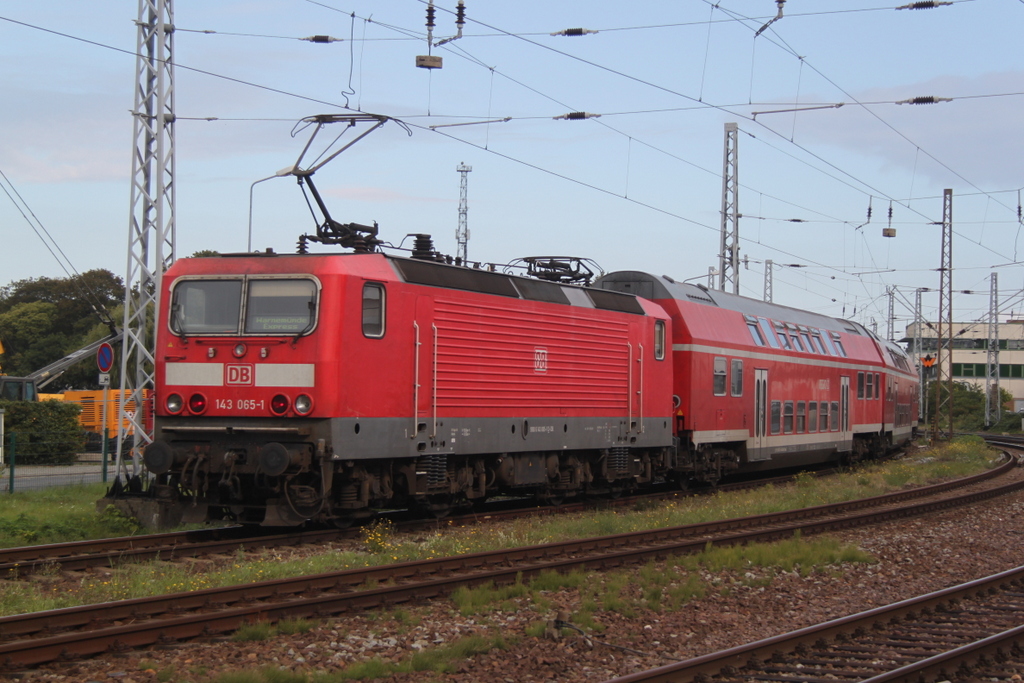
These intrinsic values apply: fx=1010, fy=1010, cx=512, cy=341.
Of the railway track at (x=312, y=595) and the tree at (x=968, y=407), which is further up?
the tree at (x=968, y=407)

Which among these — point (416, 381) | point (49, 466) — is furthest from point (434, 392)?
point (49, 466)

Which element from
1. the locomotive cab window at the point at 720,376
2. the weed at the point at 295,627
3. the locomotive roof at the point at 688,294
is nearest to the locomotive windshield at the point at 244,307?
the weed at the point at 295,627

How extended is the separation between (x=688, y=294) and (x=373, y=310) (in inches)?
381

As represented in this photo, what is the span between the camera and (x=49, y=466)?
23141mm

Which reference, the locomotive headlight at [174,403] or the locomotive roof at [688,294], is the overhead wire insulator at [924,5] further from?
the locomotive headlight at [174,403]

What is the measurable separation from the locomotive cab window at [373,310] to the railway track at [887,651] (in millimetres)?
6750

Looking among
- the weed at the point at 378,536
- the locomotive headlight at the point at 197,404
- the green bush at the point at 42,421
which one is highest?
the locomotive headlight at the point at 197,404

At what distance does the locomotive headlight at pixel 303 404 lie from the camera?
12.6 m

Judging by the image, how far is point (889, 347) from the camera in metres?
36.1

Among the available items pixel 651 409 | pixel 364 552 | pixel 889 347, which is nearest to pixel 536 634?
pixel 364 552

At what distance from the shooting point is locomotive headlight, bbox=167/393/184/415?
522 inches

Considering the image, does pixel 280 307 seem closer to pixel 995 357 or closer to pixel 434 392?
pixel 434 392

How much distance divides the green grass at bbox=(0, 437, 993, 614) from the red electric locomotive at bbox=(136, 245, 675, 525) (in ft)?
2.92

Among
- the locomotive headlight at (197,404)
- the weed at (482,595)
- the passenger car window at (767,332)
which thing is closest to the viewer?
the weed at (482,595)
